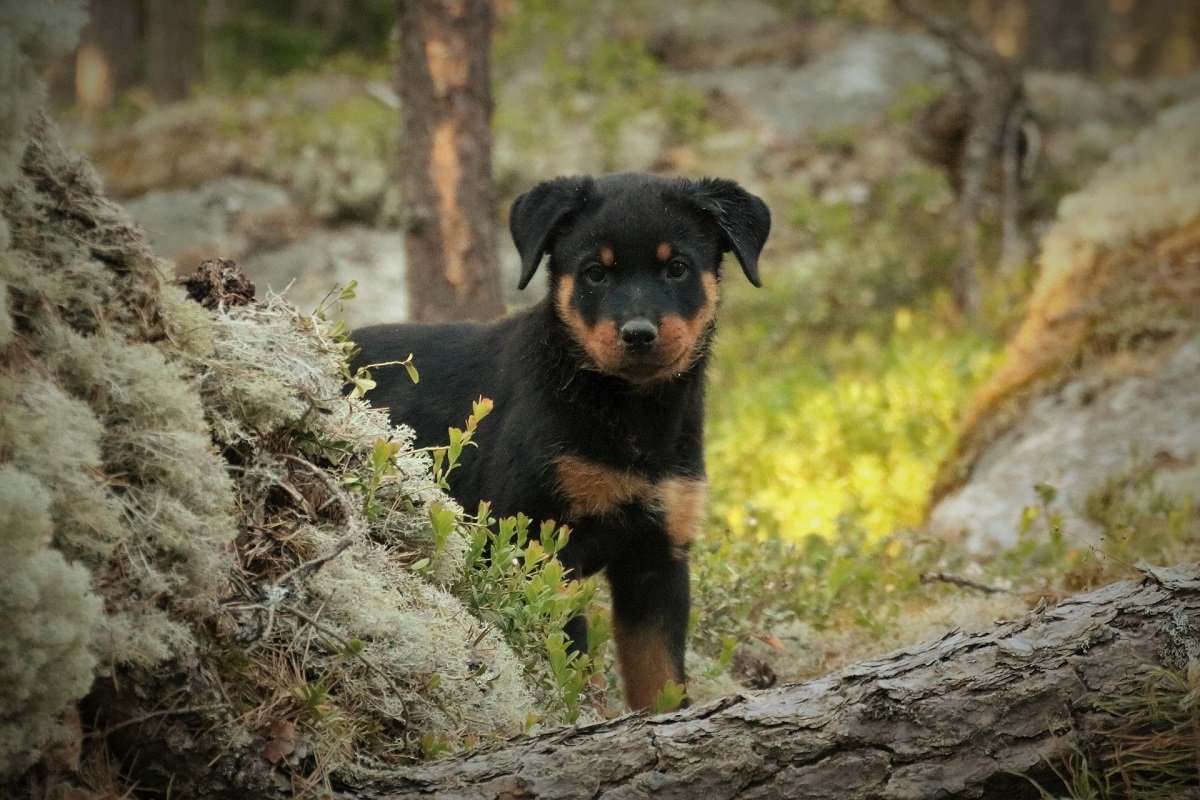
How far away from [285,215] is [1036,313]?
7085mm

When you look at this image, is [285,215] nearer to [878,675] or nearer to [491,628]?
[491,628]

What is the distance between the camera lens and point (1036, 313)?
8.44 meters

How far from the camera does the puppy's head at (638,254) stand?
4.59 m

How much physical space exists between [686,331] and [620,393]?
0.34m

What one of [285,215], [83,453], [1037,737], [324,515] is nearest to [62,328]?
[83,453]

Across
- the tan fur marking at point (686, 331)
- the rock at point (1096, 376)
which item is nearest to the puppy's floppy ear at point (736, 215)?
the tan fur marking at point (686, 331)

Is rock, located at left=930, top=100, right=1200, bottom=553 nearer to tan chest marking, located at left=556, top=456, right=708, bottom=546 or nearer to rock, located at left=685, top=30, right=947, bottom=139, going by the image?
tan chest marking, located at left=556, top=456, right=708, bottom=546

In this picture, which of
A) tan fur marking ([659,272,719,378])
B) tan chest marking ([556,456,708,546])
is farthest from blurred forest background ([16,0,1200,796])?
tan fur marking ([659,272,719,378])

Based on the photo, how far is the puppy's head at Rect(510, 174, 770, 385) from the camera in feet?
15.0

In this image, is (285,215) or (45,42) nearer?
(45,42)

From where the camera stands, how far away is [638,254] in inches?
187

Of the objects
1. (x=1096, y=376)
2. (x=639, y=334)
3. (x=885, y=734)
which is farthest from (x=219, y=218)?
(x=885, y=734)

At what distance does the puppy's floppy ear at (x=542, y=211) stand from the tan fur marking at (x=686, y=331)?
58 cm

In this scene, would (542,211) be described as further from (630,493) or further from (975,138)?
(975,138)
